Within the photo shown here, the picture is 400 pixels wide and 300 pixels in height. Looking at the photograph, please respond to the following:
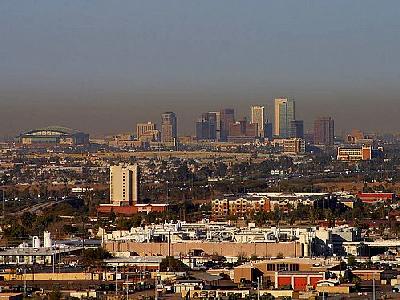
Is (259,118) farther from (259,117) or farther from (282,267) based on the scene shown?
(282,267)

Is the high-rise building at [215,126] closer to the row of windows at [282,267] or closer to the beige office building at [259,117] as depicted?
the beige office building at [259,117]

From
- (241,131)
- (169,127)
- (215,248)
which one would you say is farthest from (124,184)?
(241,131)

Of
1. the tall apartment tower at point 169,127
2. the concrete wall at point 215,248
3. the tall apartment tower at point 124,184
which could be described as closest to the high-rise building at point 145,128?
the tall apartment tower at point 169,127

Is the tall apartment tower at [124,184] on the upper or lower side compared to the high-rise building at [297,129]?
lower

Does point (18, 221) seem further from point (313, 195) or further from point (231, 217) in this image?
point (313, 195)

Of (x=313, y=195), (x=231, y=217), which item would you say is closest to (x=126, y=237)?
(x=231, y=217)

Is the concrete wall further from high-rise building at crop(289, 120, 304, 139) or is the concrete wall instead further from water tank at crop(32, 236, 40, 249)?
high-rise building at crop(289, 120, 304, 139)

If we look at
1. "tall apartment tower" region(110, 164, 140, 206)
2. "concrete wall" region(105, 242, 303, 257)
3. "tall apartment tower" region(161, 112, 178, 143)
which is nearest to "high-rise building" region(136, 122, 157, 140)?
"tall apartment tower" region(161, 112, 178, 143)
